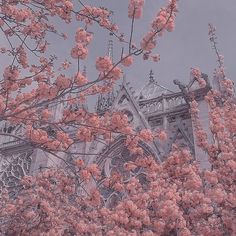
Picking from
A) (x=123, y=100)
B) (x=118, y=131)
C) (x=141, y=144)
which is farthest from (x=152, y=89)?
(x=118, y=131)

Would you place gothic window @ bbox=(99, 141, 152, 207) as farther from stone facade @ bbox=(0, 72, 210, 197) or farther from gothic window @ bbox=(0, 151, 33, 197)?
gothic window @ bbox=(0, 151, 33, 197)

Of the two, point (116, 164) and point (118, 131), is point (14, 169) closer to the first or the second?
point (116, 164)

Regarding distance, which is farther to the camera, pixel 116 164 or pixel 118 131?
pixel 116 164

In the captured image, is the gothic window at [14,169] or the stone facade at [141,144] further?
the gothic window at [14,169]

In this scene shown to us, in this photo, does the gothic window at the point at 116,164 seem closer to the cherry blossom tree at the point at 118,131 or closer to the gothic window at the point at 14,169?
the gothic window at the point at 14,169

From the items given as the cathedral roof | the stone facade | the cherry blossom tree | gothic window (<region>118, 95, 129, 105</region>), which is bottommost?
the cherry blossom tree

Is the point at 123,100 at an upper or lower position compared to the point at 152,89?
lower

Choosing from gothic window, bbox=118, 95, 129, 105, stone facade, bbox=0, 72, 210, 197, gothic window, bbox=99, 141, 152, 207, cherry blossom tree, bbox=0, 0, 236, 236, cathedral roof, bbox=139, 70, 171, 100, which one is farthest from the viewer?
cathedral roof, bbox=139, 70, 171, 100

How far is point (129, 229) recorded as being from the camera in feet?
18.8

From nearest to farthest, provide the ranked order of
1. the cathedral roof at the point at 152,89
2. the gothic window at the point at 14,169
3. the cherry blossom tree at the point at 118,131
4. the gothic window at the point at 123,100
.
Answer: the cherry blossom tree at the point at 118,131 < the gothic window at the point at 14,169 < the gothic window at the point at 123,100 < the cathedral roof at the point at 152,89

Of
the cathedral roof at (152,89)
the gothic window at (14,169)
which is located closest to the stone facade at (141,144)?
the gothic window at (14,169)

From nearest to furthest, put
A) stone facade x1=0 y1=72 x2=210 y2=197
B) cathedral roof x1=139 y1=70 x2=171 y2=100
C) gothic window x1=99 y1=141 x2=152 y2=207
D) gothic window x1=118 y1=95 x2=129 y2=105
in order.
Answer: gothic window x1=99 y1=141 x2=152 y2=207 → stone facade x1=0 y1=72 x2=210 y2=197 → gothic window x1=118 y1=95 x2=129 y2=105 → cathedral roof x1=139 y1=70 x2=171 y2=100

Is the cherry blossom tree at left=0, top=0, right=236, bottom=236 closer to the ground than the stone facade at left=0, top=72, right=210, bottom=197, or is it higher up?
closer to the ground

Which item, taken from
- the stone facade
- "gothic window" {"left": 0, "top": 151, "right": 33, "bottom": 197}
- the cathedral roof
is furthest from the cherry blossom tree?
the cathedral roof
